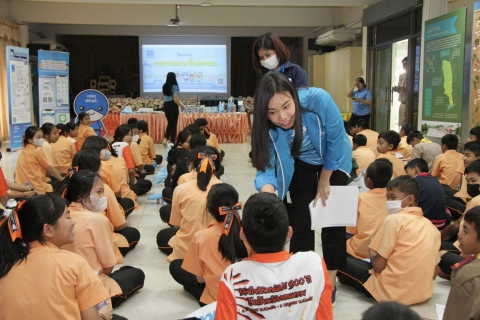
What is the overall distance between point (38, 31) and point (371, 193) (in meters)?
13.4

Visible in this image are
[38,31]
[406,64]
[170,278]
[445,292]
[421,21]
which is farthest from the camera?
[38,31]

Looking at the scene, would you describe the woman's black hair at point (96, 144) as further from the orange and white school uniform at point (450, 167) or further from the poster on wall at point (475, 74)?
the poster on wall at point (475, 74)

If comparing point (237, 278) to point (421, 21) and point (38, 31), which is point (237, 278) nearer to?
point (421, 21)

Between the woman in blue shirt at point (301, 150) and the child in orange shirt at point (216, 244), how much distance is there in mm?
348

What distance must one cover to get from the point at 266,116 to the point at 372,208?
5.87ft

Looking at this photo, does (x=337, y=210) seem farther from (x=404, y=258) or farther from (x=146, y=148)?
(x=146, y=148)

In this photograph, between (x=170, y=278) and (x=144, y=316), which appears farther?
(x=170, y=278)

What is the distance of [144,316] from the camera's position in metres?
2.82

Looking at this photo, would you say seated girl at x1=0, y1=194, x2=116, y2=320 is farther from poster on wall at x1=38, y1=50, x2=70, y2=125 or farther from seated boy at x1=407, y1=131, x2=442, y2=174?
poster on wall at x1=38, y1=50, x2=70, y2=125

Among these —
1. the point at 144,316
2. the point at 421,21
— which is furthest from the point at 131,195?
the point at 421,21

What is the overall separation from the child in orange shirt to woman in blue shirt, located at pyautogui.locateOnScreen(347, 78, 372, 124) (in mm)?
7170

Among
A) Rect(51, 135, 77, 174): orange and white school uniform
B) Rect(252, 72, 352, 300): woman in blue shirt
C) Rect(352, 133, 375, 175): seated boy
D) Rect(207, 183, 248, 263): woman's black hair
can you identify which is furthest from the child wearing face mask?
Rect(51, 135, 77, 174): orange and white school uniform

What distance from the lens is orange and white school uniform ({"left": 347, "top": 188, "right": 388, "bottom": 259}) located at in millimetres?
3432

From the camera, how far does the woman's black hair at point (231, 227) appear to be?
2545 millimetres
